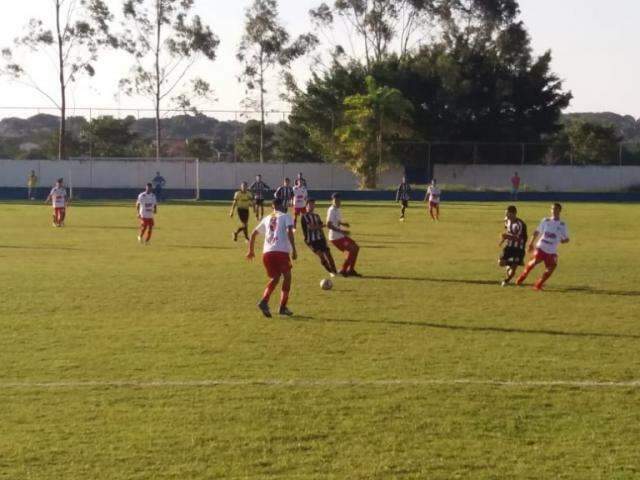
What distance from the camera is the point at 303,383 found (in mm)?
9789

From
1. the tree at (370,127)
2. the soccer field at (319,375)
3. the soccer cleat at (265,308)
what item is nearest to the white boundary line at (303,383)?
the soccer field at (319,375)

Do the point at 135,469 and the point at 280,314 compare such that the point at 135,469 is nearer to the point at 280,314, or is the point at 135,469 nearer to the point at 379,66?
the point at 280,314

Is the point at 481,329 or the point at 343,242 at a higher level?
the point at 343,242

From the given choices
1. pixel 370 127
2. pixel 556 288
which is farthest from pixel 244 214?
pixel 370 127

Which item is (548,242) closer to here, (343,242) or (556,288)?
(556,288)

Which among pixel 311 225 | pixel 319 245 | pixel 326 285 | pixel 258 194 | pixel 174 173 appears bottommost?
pixel 326 285

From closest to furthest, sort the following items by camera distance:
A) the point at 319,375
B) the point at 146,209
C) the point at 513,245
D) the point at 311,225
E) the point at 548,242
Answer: the point at 319,375 → the point at 548,242 → the point at 513,245 → the point at 311,225 → the point at 146,209

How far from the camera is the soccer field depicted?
7469 mm

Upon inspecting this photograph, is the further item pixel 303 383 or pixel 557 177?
pixel 557 177

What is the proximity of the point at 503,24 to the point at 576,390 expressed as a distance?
68.1 metres

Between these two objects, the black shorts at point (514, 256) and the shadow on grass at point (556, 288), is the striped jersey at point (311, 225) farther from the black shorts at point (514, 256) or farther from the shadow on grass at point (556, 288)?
the black shorts at point (514, 256)

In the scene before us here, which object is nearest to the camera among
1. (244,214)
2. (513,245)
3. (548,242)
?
(548,242)

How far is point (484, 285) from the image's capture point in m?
18.0

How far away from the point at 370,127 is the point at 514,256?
154 feet
